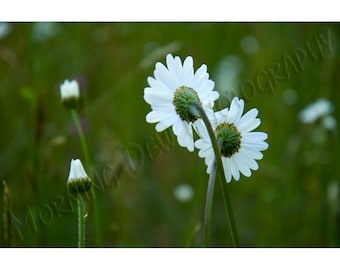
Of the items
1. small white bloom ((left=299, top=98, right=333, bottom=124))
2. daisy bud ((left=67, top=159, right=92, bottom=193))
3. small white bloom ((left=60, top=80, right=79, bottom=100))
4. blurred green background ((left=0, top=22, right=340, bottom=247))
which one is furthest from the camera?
small white bloom ((left=299, top=98, right=333, bottom=124))

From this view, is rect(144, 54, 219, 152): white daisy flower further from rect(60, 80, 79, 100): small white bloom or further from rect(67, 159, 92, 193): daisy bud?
rect(60, 80, 79, 100): small white bloom

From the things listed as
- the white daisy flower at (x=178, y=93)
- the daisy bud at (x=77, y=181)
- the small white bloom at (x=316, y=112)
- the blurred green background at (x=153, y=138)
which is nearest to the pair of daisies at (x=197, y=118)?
the white daisy flower at (x=178, y=93)

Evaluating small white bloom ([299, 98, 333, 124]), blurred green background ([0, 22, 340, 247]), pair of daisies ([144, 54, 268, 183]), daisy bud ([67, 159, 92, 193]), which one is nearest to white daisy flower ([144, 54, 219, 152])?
pair of daisies ([144, 54, 268, 183])

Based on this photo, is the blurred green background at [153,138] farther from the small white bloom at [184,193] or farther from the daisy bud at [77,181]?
the daisy bud at [77,181]

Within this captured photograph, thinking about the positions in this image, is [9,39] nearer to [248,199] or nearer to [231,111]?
[248,199]

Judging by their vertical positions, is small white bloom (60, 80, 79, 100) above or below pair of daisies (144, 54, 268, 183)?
above

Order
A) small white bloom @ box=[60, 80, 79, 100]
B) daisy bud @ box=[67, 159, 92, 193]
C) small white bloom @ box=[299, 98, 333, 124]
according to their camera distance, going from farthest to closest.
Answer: small white bloom @ box=[299, 98, 333, 124]
small white bloom @ box=[60, 80, 79, 100]
daisy bud @ box=[67, 159, 92, 193]

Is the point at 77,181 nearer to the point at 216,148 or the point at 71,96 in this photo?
the point at 216,148

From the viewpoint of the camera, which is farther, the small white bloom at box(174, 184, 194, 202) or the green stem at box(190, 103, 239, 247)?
the small white bloom at box(174, 184, 194, 202)
